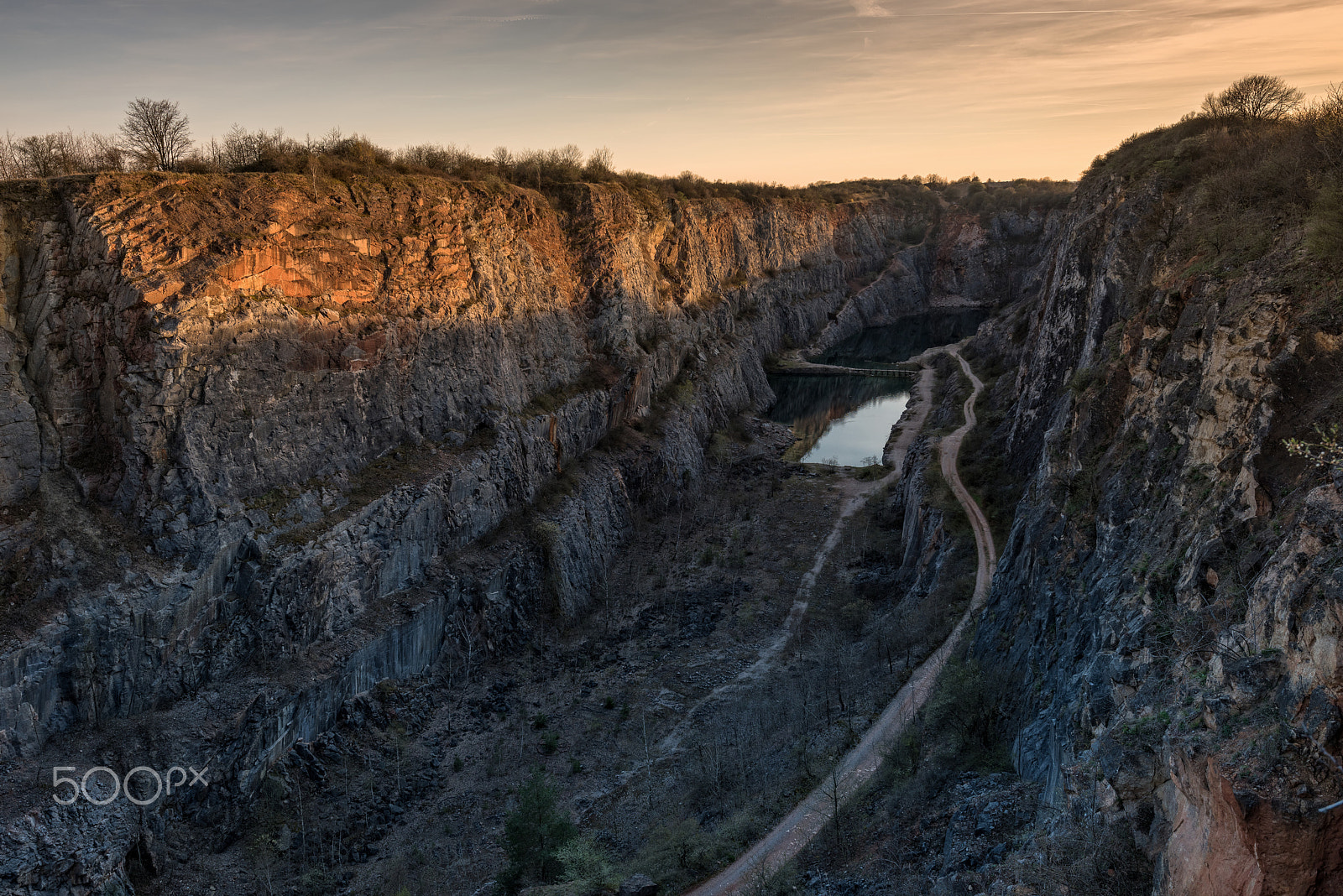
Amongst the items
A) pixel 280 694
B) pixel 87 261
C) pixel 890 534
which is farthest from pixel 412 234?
pixel 890 534

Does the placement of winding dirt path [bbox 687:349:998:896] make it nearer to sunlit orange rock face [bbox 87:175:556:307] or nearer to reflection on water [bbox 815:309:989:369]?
sunlit orange rock face [bbox 87:175:556:307]

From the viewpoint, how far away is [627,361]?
5262 centimetres

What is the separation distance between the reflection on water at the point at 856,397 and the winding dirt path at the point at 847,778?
31351 mm

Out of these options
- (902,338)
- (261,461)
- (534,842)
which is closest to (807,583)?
(534,842)

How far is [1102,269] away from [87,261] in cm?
4012

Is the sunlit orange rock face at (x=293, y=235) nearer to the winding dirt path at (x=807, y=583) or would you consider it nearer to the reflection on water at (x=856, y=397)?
the winding dirt path at (x=807, y=583)

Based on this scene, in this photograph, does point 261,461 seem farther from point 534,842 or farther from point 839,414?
point 839,414

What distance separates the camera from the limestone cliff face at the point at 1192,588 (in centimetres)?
918

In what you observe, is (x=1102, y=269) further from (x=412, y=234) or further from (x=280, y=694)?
(x=280, y=694)

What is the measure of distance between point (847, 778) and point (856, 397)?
65461 mm

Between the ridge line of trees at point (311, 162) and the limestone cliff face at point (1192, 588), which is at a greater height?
the ridge line of trees at point (311, 162)

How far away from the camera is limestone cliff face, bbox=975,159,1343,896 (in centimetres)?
918

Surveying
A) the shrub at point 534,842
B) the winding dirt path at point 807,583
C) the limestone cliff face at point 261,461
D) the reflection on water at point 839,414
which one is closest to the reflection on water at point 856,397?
the reflection on water at point 839,414

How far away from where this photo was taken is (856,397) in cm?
8431
